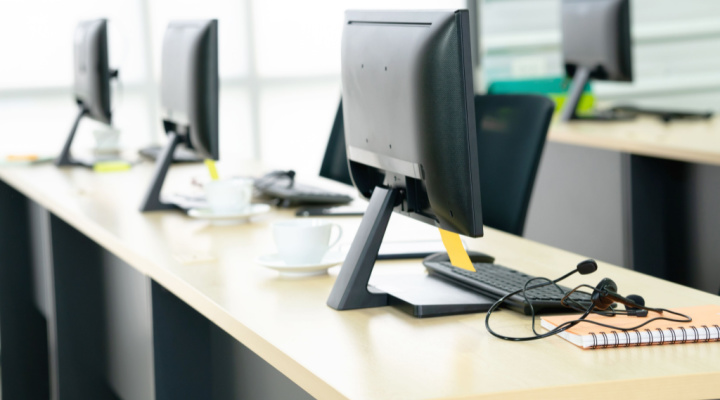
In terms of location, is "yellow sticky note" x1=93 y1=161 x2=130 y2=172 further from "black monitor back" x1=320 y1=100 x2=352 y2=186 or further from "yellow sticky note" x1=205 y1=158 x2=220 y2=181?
"yellow sticky note" x1=205 y1=158 x2=220 y2=181

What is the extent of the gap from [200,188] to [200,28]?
1.65 ft

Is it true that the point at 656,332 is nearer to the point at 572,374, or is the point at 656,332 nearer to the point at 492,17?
the point at 572,374

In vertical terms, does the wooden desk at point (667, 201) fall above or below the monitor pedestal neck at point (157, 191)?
below

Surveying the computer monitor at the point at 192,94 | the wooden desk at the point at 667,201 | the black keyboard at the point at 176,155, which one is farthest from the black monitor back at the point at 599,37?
the computer monitor at the point at 192,94

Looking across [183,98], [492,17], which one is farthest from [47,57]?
[183,98]

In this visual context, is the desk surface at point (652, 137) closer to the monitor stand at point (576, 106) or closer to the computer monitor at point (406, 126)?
the monitor stand at point (576, 106)

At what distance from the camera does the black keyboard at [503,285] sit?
1251 mm

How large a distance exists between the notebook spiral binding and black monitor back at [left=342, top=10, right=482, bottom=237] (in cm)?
20

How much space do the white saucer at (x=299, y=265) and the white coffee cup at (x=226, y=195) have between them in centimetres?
46

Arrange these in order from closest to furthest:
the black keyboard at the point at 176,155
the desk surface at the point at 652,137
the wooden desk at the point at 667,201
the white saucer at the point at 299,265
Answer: the white saucer at the point at 299,265
the desk surface at the point at 652,137
the wooden desk at the point at 667,201
the black keyboard at the point at 176,155

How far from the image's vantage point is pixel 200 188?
2506mm

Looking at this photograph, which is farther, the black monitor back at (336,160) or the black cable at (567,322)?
Answer: the black monitor back at (336,160)

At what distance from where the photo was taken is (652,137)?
122 inches

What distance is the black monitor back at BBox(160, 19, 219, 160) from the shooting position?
2.15m
